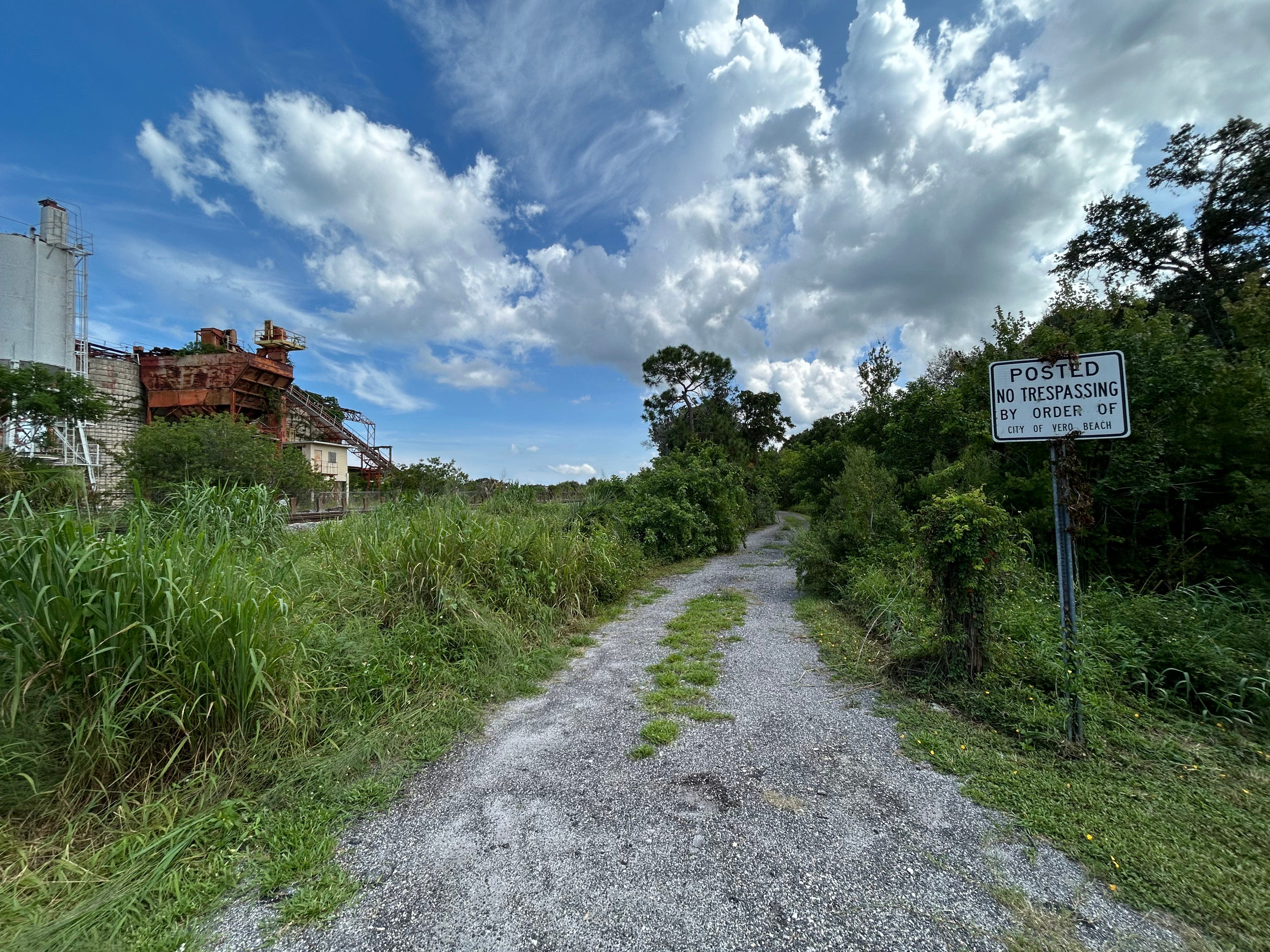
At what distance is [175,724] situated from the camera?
2.55m

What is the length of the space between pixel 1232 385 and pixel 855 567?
4.00 metres

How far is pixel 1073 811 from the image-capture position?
2.23m

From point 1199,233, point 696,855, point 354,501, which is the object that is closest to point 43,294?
point 354,501

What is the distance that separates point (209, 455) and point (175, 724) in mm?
20552

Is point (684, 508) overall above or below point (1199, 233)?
below

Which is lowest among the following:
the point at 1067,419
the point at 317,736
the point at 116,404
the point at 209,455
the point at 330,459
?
the point at 317,736

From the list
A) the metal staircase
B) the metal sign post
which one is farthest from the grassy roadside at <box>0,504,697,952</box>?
the metal staircase

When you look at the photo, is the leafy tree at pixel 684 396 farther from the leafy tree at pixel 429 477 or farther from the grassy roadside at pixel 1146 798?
the grassy roadside at pixel 1146 798

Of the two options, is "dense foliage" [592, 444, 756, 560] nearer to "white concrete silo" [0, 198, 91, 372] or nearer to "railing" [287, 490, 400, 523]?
"railing" [287, 490, 400, 523]

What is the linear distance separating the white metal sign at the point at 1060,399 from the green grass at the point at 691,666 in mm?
2731

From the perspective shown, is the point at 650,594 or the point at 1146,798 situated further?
the point at 650,594

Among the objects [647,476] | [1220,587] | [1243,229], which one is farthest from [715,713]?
[1243,229]

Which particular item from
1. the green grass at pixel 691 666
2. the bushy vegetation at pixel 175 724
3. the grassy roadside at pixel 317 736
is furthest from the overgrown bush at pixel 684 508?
the bushy vegetation at pixel 175 724

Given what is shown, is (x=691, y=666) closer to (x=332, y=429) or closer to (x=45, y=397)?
(x=45, y=397)
